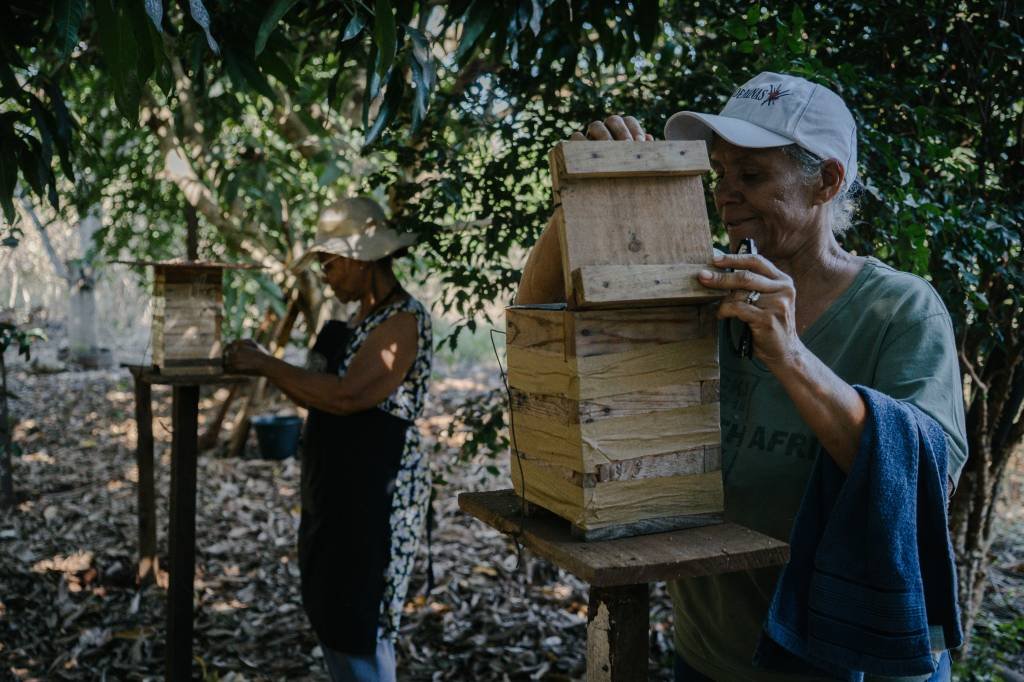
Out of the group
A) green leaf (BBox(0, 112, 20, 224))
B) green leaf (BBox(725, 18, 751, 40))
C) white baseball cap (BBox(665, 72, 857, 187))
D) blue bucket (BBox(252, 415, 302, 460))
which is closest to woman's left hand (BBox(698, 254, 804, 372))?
white baseball cap (BBox(665, 72, 857, 187))

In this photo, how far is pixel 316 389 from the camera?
10.3ft

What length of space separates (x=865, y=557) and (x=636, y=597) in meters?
0.38

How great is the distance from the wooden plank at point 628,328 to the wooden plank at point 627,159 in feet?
0.77

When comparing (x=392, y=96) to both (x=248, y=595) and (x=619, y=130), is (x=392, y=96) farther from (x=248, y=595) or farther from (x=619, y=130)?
(x=248, y=595)

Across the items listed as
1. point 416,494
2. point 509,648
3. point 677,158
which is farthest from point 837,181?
point 509,648

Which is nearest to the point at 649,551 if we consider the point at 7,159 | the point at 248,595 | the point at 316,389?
the point at 7,159

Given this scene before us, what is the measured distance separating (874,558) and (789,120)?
0.83 m

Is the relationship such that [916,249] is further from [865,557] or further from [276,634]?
[276,634]

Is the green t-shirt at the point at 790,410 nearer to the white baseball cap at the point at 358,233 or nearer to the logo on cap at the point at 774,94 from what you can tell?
the logo on cap at the point at 774,94

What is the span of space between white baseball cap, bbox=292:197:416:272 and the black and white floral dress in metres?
0.22

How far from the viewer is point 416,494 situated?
331 cm

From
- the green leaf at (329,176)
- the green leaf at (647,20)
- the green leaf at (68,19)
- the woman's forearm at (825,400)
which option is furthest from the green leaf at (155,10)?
the green leaf at (329,176)

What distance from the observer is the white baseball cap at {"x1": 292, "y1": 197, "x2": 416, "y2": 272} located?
3309 millimetres

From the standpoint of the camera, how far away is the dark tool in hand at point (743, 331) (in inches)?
55.4
